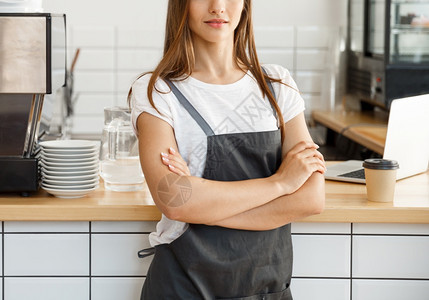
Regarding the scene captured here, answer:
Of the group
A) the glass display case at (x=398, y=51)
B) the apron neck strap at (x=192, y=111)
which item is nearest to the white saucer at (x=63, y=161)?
the apron neck strap at (x=192, y=111)

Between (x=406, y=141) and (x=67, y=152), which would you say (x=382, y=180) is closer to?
(x=406, y=141)

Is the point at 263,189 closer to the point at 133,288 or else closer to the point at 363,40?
the point at 133,288

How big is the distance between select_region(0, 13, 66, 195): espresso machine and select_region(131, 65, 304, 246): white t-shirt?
0.31m

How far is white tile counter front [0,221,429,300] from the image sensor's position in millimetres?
1934

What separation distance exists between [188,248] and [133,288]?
0.36 m

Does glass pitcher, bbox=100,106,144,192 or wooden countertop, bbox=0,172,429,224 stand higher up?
glass pitcher, bbox=100,106,144,192

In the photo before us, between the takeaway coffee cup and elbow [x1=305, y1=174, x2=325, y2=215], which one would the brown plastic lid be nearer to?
the takeaway coffee cup

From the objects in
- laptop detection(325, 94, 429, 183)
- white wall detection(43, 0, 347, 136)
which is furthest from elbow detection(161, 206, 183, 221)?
white wall detection(43, 0, 347, 136)

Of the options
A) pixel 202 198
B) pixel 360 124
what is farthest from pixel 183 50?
pixel 360 124

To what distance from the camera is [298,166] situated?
66.6 inches

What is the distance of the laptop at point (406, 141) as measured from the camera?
2.16m

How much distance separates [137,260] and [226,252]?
Result: 37cm

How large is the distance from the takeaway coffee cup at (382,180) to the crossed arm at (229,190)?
28cm

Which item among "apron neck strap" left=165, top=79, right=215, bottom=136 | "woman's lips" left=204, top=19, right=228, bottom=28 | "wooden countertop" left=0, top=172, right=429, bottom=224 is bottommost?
"wooden countertop" left=0, top=172, right=429, bottom=224
